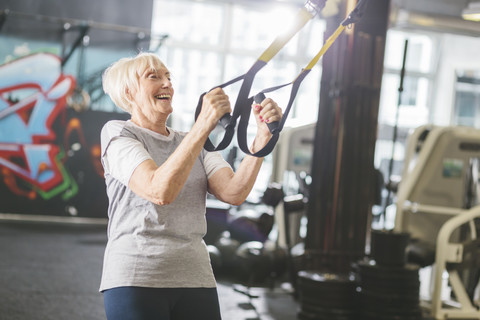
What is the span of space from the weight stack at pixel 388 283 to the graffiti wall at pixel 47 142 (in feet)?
18.1

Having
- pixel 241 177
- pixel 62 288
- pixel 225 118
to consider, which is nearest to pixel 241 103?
pixel 225 118

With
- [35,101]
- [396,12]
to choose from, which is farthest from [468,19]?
[35,101]

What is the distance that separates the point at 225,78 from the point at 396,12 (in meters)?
3.22

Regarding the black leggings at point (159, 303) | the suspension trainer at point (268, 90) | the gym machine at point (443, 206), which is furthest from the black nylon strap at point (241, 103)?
the gym machine at point (443, 206)

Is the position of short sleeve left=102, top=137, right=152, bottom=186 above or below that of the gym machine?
above

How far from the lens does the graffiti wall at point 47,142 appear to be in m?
8.57

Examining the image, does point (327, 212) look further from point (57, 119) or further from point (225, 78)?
point (225, 78)

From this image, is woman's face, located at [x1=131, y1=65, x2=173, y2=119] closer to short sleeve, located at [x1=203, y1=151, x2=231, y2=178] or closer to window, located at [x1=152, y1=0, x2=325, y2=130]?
short sleeve, located at [x1=203, y1=151, x2=231, y2=178]

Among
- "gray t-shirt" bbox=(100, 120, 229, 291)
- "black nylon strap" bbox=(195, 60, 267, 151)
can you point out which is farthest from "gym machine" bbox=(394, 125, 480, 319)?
"black nylon strap" bbox=(195, 60, 267, 151)

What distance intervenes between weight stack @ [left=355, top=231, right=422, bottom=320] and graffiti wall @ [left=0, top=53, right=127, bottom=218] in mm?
5522

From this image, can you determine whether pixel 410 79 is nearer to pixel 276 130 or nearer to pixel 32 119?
pixel 32 119

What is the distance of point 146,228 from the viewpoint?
1467 mm

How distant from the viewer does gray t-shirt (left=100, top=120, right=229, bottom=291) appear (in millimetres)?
1456

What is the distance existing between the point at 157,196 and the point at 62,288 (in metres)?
3.58
